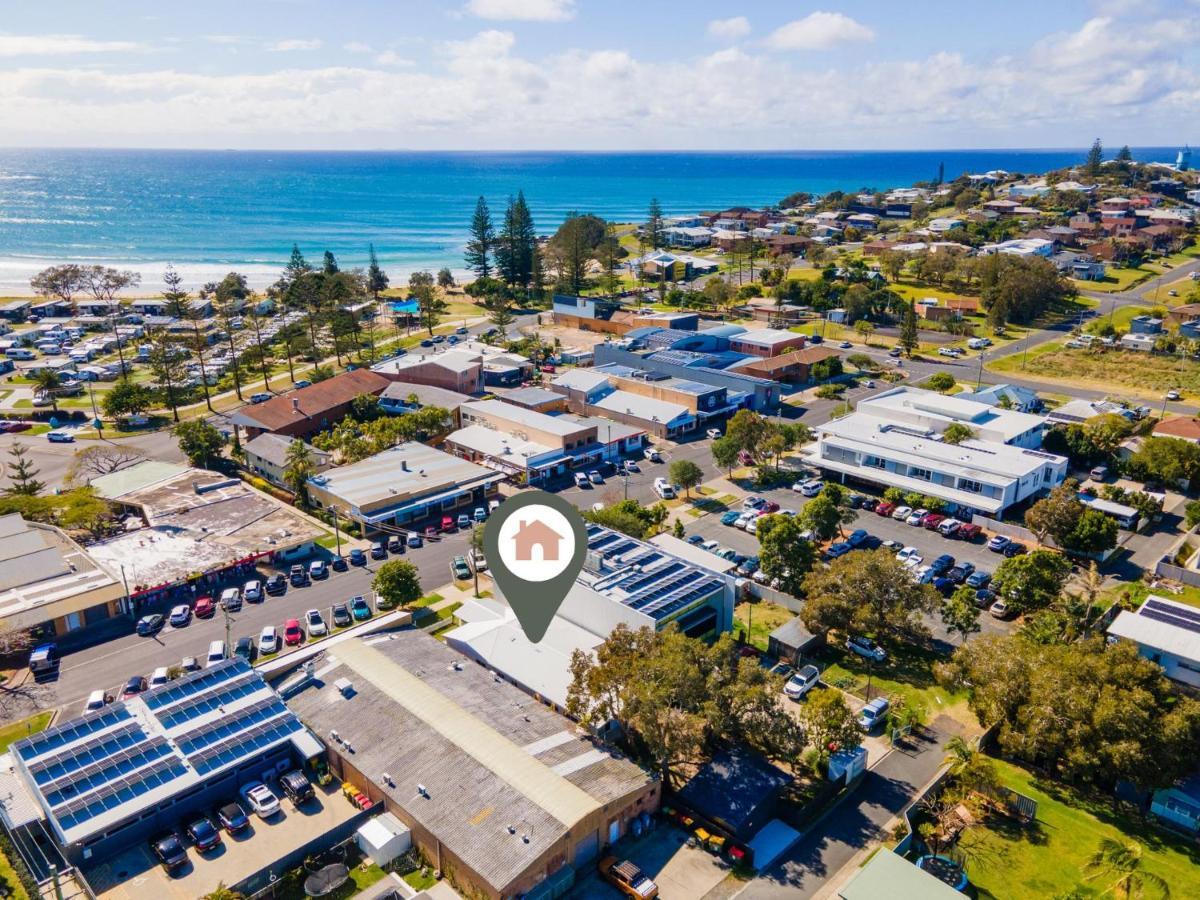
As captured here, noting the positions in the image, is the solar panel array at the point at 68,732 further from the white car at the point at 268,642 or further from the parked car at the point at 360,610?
the parked car at the point at 360,610

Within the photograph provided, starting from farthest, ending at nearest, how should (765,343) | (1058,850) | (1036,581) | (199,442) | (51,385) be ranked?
(765,343), (51,385), (199,442), (1036,581), (1058,850)

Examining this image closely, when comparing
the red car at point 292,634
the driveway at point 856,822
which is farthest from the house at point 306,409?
the driveway at point 856,822

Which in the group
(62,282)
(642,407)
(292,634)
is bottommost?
(292,634)

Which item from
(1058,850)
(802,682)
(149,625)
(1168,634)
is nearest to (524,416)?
(149,625)

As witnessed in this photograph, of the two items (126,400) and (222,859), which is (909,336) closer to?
(126,400)

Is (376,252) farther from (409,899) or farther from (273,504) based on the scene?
(409,899)

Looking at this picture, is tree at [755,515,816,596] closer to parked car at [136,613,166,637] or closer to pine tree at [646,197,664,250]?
parked car at [136,613,166,637]
